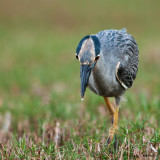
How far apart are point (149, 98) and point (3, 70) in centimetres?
526

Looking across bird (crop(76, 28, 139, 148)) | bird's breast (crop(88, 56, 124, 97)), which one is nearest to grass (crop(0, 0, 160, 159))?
bird (crop(76, 28, 139, 148))

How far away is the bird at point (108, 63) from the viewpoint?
387 centimetres

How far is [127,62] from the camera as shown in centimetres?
500

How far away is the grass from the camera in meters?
3.79

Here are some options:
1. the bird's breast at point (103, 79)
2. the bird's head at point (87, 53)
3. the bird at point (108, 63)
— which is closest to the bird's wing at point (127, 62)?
the bird at point (108, 63)

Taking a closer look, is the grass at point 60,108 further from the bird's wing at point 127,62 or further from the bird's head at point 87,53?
the bird's head at point 87,53

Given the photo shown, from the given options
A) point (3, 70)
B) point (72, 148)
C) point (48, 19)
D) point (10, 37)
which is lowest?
point (72, 148)

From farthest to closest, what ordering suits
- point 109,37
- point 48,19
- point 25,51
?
1. point 48,19
2. point 25,51
3. point 109,37

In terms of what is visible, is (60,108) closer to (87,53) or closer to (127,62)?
(127,62)

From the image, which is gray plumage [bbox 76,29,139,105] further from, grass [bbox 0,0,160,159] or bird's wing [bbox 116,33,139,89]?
grass [bbox 0,0,160,159]

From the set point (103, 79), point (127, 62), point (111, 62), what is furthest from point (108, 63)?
point (127, 62)

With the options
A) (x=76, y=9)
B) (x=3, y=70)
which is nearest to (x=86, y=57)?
(x=3, y=70)

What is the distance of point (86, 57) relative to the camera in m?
3.83

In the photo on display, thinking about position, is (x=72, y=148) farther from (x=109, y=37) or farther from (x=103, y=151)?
(x=109, y=37)
